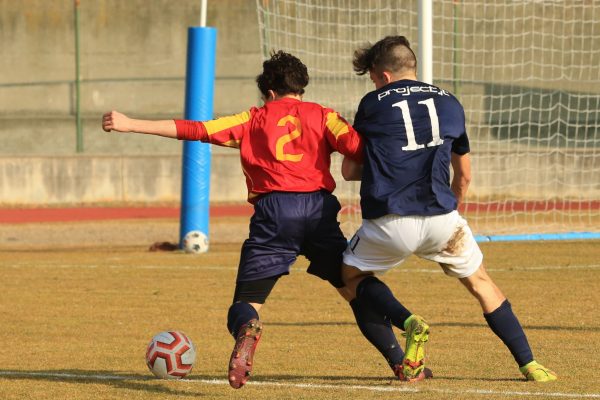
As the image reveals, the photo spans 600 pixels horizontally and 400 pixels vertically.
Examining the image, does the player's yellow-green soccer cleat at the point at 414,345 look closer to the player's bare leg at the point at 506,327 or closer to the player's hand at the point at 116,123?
the player's bare leg at the point at 506,327

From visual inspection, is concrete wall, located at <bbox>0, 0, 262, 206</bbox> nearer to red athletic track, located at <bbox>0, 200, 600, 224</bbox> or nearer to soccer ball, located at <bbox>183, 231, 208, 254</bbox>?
red athletic track, located at <bbox>0, 200, 600, 224</bbox>

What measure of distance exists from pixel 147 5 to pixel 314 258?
68.9 ft

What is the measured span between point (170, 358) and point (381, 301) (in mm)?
1286

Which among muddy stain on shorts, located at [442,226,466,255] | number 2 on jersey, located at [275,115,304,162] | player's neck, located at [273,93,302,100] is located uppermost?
player's neck, located at [273,93,302,100]

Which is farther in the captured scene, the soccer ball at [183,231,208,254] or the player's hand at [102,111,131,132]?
the soccer ball at [183,231,208,254]

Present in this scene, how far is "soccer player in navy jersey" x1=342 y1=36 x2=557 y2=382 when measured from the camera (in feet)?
20.3

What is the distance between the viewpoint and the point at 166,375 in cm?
677

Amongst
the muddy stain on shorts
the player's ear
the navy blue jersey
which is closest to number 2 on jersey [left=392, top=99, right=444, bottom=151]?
the navy blue jersey

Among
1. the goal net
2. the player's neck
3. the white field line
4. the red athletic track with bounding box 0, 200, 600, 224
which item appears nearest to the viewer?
the white field line

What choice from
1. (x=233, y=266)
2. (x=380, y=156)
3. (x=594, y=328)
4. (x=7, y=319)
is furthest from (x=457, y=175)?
(x=233, y=266)

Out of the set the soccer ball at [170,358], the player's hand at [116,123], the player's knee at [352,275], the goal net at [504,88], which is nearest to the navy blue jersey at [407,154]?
the player's knee at [352,275]

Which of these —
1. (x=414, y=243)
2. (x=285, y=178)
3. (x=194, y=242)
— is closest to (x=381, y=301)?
(x=414, y=243)

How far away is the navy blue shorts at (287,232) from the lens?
249 inches

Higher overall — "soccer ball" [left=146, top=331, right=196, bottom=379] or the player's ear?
the player's ear
